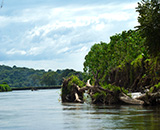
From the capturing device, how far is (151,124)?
20391 mm

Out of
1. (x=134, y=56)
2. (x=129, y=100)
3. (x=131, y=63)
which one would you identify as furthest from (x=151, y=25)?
(x=134, y=56)

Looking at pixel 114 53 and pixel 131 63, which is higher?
pixel 114 53

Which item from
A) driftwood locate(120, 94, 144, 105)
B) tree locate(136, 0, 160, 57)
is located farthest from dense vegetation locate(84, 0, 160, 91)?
driftwood locate(120, 94, 144, 105)

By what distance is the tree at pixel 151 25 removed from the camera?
26266 millimetres

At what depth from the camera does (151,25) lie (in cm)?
2638

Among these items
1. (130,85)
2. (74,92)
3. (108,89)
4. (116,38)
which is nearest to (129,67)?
(130,85)

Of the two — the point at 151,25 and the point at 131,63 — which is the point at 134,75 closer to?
the point at 131,63

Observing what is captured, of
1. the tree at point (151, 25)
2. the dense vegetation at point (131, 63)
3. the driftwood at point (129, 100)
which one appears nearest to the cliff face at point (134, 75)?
the dense vegetation at point (131, 63)

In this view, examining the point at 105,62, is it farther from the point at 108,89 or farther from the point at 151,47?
the point at 151,47

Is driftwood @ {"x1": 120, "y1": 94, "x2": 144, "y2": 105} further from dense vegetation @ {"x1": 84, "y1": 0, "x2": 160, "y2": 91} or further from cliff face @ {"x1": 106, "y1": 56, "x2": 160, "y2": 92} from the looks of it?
cliff face @ {"x1": 106, "y1": 56, "x2": 160, "y2": 92}

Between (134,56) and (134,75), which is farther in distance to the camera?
(134,56)

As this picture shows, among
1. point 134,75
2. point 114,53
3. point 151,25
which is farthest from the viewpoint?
point 114,53

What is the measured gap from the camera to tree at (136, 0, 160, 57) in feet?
86.2

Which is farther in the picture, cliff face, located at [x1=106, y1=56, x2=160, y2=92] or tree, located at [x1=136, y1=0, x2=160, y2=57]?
cliff face, located at [x1=106, y1=56, x2=160, y2=92]
